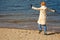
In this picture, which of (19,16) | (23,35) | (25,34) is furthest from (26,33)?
(19,16)

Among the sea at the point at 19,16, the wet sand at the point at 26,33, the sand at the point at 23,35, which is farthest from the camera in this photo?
the sea at the point at 19,16

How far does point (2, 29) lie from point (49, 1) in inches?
529

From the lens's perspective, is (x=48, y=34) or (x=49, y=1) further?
(x=49, y=1)

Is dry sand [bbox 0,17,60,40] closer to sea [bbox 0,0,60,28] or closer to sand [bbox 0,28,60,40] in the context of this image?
sand [bbox 0,28,60,40]

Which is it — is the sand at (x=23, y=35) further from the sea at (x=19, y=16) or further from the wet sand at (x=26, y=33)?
the sea at (x=19, y=16)

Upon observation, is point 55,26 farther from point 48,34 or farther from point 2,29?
point 2,29

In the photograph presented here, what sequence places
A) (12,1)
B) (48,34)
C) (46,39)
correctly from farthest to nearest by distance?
1. (12,1)
2. (48,34)
3. (46,39)

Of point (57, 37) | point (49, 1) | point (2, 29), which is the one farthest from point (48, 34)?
point (49, 1)

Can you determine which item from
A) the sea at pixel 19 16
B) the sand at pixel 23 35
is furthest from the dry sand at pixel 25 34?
the sea at pixel 19 16

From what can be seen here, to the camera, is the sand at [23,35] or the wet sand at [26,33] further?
the wet sand at [26,33]

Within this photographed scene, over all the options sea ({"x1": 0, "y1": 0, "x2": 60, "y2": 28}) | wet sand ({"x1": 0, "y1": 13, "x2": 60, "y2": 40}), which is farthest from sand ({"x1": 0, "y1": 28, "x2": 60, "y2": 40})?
sea ({"x1": 0, "y1": 0, "x2": 60, "y2": 28})

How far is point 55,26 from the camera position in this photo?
1166 centimetres

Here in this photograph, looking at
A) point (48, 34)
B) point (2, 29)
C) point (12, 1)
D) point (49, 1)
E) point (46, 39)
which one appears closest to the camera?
point (46, 39)

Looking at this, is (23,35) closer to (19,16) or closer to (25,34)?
(25,34)
